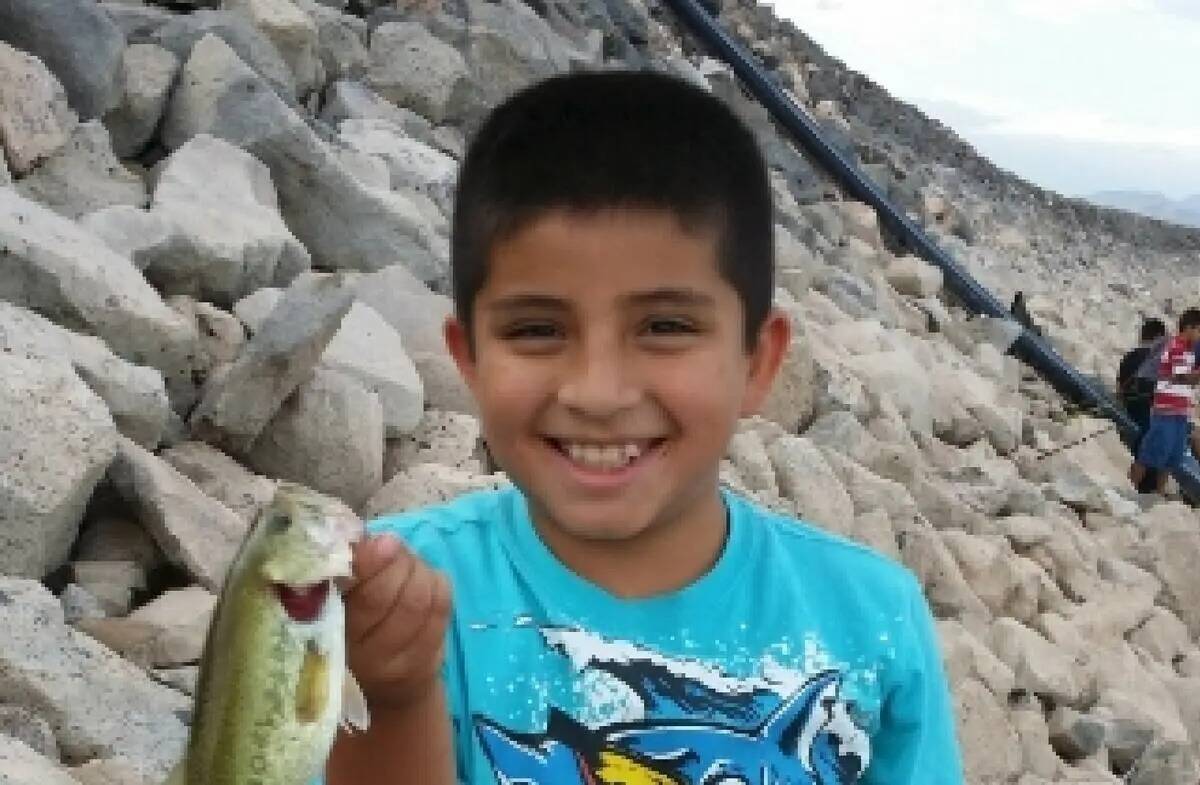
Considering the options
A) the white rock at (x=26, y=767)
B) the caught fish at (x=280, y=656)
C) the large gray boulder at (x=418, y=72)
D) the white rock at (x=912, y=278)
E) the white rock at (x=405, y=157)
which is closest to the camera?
the caught fish at (x=280, y=656)

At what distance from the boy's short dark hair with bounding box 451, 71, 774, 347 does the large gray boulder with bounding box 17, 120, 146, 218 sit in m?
3.26

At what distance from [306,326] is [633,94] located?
6.83ft

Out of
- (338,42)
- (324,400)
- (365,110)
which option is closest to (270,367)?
(324,400)

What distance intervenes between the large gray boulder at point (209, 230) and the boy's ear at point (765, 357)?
2877 mm

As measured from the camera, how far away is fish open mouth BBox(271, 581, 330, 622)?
151 cm

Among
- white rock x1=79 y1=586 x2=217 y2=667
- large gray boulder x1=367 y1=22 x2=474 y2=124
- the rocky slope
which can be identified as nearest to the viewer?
white rock x1=79 y1=586 x2=217 y2=667

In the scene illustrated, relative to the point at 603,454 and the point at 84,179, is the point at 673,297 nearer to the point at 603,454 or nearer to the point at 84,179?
the point at 603,454

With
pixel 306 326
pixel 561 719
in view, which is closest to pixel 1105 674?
pixel 306 326

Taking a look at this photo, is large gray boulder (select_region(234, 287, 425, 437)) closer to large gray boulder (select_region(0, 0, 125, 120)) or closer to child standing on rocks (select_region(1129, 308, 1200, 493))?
large gray boulder (select_region(0, 0, 125, 120))

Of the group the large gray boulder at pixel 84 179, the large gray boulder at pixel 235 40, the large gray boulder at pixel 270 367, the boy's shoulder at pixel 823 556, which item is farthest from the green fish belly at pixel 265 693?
the large gray boulder at pixel 235 40

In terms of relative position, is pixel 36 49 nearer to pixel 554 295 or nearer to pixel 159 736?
pixel 159 736

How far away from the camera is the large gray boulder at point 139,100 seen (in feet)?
19.8

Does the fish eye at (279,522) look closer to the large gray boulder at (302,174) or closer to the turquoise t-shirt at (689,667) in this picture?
Result: the turquoise t-shirt at (689,667)

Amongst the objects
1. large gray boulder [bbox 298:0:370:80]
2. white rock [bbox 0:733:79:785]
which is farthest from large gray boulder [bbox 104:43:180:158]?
white rock [bbox 0:733:79:785]
